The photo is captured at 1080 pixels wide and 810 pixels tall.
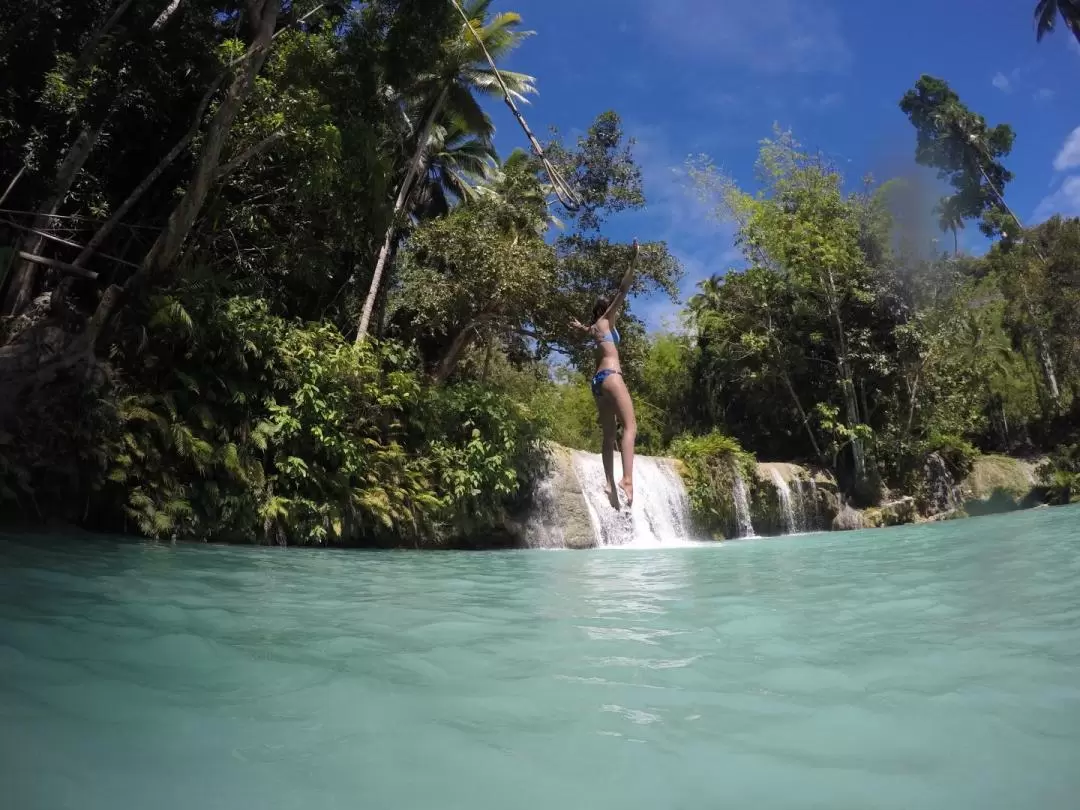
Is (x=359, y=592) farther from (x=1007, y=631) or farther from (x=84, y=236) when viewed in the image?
(x=84, y=236)

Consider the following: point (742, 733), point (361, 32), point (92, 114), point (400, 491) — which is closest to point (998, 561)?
point (742, 733)

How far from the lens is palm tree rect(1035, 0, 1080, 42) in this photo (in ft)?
101

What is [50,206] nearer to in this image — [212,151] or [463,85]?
[212,151]

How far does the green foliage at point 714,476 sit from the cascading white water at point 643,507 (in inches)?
18.1

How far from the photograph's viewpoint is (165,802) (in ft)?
5.95

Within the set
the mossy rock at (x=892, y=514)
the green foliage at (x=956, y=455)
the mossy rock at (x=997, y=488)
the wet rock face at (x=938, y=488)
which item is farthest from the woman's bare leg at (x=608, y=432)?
the green foliage at (x=956, y=455)

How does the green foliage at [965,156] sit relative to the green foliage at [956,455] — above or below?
above

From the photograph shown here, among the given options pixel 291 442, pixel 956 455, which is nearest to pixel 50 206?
pixel 291 442

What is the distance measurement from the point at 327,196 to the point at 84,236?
4.48m

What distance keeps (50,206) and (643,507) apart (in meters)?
12.9

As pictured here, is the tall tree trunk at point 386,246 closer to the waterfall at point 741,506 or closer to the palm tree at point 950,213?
the waterfall at point 741,506

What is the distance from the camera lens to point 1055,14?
32.6 meters

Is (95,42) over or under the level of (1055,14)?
under

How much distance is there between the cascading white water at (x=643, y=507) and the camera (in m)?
14.9
